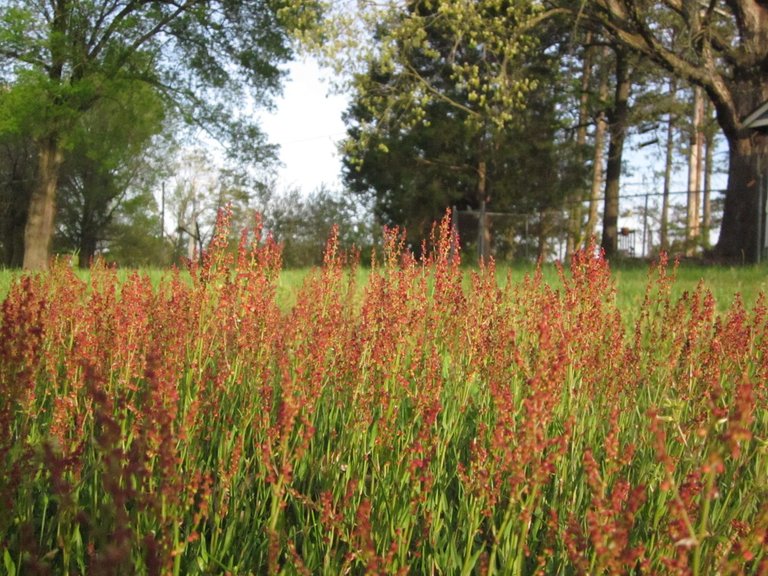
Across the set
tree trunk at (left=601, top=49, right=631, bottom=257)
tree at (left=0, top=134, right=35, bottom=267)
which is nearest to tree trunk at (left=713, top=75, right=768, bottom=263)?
tree trunk at (left=601, top=49, right=631, bottom=257)

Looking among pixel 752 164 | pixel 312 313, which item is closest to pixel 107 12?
pixel 752 164

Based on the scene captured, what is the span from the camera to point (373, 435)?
2924 mm

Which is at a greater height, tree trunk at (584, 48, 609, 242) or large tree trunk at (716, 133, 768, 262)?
tree trunk at (584, 48, 609, 242)

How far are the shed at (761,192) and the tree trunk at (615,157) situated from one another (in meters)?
5.88

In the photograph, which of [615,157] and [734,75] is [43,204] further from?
[734,75]

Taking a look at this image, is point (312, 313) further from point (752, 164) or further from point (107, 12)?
point (107, 12)

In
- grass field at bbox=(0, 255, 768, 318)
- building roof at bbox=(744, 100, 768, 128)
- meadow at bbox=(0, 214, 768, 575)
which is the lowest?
meadow at bbox=(0, 214, 768, 575)

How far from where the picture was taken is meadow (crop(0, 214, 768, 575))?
71.0 inches

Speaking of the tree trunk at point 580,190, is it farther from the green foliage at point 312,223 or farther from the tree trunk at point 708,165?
the green foliage at point 312,223

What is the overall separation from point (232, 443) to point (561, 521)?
4.23 feet

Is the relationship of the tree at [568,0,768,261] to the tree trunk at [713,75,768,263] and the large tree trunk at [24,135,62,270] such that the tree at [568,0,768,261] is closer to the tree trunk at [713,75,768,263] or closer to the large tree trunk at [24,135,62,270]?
the tree trunk at [713,75,768,263]

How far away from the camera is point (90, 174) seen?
44125 mm

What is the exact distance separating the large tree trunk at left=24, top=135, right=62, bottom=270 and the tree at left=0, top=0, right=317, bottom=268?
0.03m

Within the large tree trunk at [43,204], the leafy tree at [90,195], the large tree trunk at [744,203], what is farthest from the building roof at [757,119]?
the leafy tree at [90,195]
